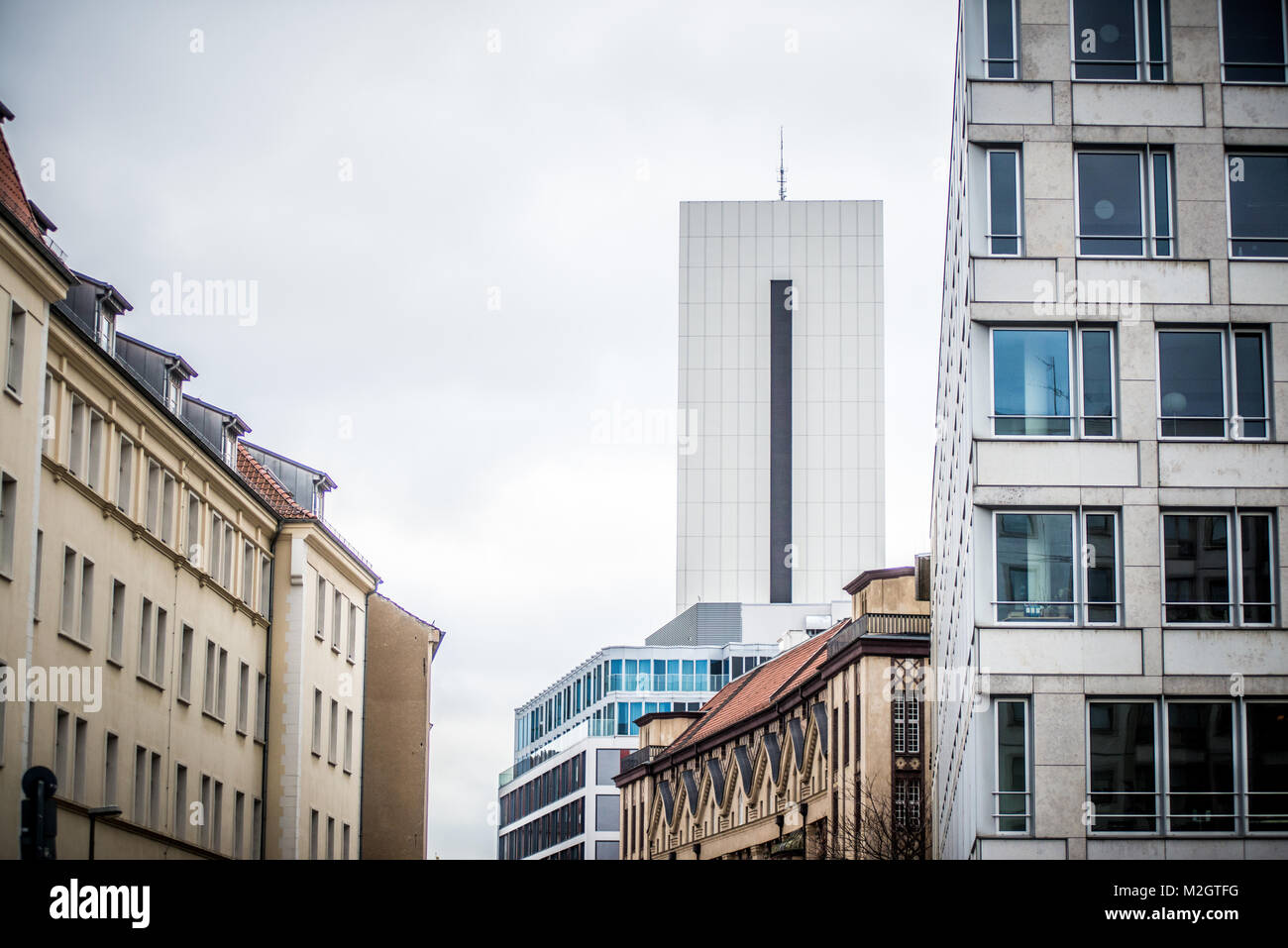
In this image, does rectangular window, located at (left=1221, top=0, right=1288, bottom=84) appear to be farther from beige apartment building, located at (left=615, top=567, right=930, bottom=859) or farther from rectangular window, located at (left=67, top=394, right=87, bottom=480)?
beige apartment building, located at (left=615, top=567, right=930, bottom=859)

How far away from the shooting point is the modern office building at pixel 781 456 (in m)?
190

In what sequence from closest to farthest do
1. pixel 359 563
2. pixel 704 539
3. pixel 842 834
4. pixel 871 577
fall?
pixel 359 563 → pixel 842 834 → pixel 871 577 → pixel 704 539

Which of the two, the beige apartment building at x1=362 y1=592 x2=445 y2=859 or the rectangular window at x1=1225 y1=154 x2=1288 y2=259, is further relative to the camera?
the beige apartment building at x1=362 y1=592 x2=445 y2=859

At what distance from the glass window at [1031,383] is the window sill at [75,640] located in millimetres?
20431

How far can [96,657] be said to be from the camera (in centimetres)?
4700

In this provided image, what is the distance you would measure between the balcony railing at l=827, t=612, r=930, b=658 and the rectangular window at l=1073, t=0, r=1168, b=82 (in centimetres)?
4416

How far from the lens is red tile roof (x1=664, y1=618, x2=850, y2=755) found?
330 feet

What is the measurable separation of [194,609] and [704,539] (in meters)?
136

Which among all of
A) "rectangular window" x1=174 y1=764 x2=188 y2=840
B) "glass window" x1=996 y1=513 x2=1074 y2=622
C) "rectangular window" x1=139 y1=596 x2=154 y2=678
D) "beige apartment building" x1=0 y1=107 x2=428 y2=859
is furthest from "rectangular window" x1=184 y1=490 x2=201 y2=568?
"glass window" x1=996 y1=513 x2=1074 y2=622

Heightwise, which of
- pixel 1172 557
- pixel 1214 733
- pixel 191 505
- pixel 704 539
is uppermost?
pixel 704 539

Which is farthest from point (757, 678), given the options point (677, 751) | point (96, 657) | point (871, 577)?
point (96, 657)

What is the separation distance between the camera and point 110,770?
48.6 m

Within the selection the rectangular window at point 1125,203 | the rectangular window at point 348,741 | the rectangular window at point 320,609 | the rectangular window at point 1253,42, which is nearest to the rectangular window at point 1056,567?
the rectangular window at point 1125,203
